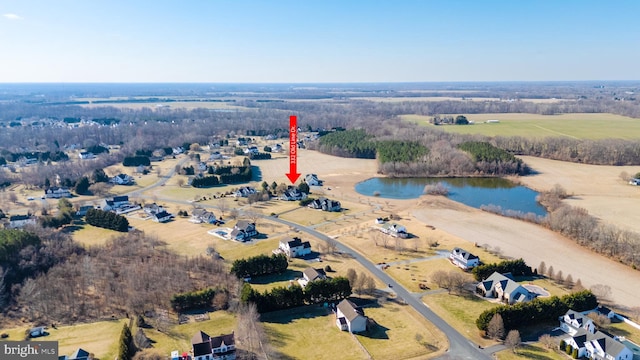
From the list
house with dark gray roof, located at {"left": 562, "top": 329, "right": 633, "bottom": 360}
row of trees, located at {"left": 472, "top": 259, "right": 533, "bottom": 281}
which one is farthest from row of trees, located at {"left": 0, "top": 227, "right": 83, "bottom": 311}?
house with dark gray roof, located at {"left": 562, "top": 329, "right": 633, "bottom": 360}

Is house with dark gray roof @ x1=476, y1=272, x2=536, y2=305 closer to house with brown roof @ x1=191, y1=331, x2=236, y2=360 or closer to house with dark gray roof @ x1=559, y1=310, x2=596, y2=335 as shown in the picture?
house with dark gray roof @ x1=559, y1=310, x2=596, y2=335

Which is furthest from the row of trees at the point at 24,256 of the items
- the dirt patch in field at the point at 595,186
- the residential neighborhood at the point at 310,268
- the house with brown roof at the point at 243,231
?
the dirt patch in field at the point at 595,186

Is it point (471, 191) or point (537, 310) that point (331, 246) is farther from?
point (471, 191)

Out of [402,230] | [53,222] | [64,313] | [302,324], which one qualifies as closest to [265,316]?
[302,324]

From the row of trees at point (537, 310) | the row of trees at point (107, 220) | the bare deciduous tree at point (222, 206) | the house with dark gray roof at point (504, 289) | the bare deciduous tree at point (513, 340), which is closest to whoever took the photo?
the bare deciduous tree at point (513, 340)

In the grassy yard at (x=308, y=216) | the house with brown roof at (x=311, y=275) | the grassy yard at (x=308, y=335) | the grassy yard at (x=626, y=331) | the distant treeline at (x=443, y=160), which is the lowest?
the grassy yard at (x=308, y=335)

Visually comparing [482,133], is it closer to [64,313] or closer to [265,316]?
[265,316]

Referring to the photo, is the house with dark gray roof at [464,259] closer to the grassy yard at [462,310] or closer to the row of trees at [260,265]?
the grassy yard at [462,310]
